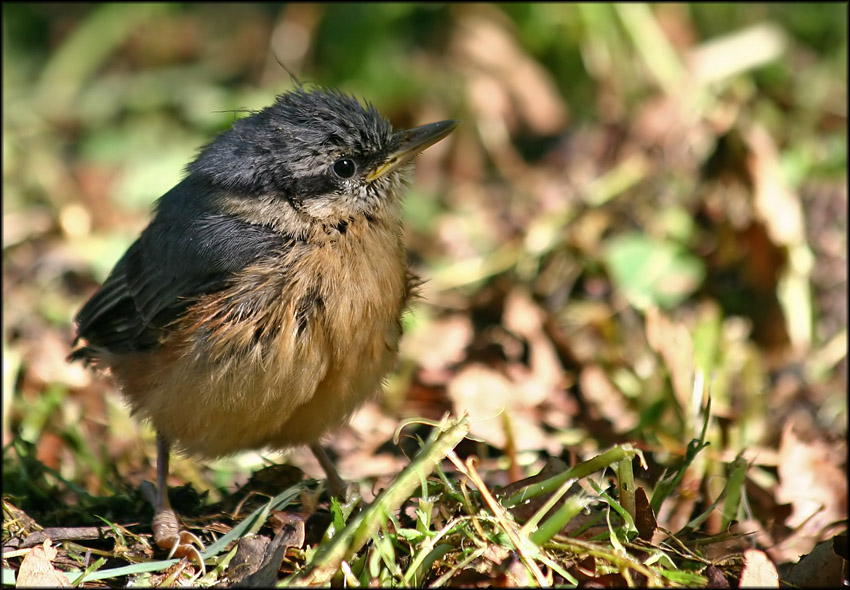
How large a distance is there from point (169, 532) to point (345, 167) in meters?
1.47

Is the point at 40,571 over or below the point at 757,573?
over

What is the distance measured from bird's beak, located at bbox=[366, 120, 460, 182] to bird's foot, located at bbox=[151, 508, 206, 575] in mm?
1474

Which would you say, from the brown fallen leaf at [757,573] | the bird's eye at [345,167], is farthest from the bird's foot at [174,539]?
the brown fallen leaf at [757,573]

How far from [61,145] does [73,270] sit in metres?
1.59

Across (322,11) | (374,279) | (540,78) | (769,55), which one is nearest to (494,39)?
(540,78)

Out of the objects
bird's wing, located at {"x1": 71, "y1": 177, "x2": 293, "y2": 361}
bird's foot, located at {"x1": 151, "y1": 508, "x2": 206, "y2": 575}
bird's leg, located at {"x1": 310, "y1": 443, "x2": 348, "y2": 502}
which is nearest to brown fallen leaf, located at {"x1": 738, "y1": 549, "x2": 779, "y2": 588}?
bird's leg, located at {"x1": 310, "y1": 443, "x2": 348, "y2": 502}

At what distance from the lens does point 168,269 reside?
369cm

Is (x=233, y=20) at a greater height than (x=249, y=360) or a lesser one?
greater

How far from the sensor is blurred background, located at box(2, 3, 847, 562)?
4422 millimetres

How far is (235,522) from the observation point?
11.2 ft

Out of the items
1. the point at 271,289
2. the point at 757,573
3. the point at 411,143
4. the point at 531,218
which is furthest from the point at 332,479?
the point at 531,218

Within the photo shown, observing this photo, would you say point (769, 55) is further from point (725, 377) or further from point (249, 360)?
point (249, 360)

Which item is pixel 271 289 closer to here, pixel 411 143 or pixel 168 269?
pixel 168 269

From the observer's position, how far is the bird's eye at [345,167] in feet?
12.1
